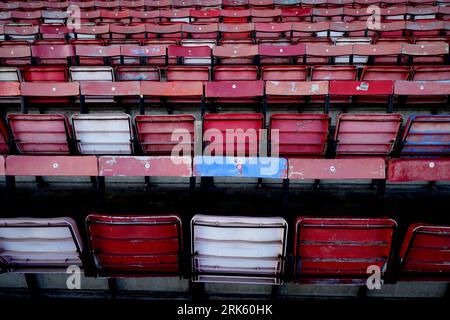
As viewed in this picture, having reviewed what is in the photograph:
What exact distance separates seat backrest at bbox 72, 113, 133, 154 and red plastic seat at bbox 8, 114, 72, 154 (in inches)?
3.4

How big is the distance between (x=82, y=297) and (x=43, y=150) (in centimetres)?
111

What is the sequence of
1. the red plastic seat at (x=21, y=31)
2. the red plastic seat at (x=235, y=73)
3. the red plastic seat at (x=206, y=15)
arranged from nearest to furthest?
the red plastic seat at (x=235, y=73)
the red plastic seat at (x=21, y=31)
the red plastic seat at (x=206, y=15)

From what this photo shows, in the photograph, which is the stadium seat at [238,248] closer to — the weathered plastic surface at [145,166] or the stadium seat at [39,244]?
the weathered plastic surface at [145,166]

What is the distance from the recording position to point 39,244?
143cm

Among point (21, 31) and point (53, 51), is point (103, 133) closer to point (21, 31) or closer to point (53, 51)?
point (53, 51)

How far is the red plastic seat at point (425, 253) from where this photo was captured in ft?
4.23

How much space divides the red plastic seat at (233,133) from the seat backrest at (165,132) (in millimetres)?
122

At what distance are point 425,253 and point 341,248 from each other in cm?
37

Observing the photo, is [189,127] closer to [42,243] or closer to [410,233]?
[42,243]

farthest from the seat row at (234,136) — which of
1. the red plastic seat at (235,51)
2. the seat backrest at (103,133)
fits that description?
the red plastic seat at (235,51)

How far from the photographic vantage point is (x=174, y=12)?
542 centimetres

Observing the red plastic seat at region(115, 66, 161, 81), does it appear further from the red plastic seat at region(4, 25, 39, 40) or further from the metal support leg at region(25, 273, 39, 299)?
the red plastic seat at region(4, 25, 39, 40)
